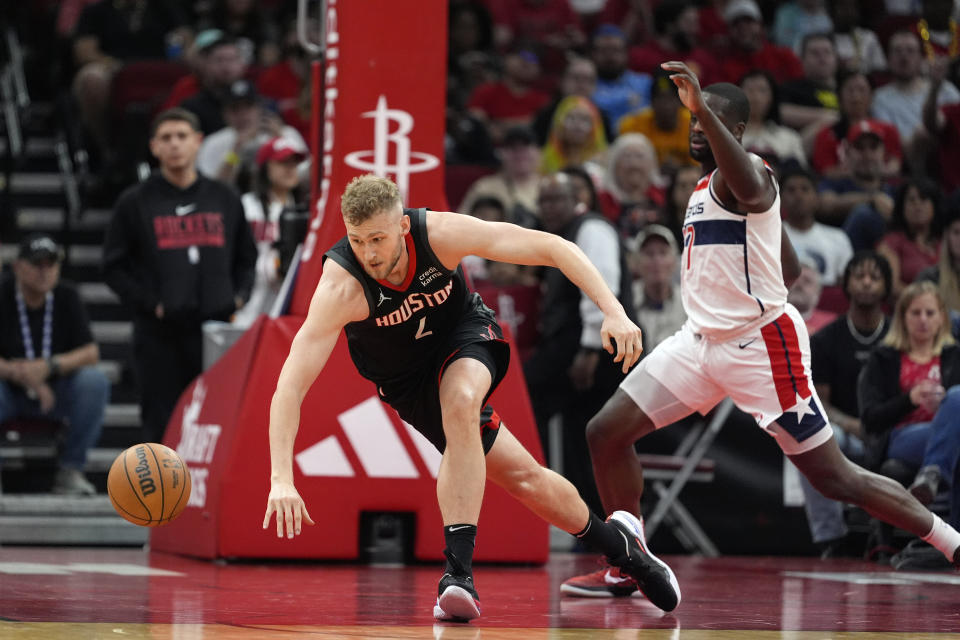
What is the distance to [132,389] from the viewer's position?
37.6 ft

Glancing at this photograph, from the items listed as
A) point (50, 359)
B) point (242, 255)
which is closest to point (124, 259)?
point (242, 255)

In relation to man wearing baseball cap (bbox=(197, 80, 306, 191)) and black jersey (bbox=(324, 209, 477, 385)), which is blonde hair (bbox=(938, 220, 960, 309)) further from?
black jersey (bbox=(324, 209, 477, 385))

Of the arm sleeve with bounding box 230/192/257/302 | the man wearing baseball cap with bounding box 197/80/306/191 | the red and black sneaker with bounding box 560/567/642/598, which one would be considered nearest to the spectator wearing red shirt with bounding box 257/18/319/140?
the man wearing baseball cap with bounding box 197/80/306/191

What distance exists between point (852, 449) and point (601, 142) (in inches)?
172

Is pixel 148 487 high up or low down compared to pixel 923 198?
down

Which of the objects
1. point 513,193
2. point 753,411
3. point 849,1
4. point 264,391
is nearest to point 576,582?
point 753,411

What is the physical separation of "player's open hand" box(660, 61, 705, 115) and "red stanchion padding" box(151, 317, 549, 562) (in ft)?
8.71

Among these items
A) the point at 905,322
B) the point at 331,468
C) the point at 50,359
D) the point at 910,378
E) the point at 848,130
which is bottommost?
the point at 331,468

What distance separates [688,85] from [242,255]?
173 inches

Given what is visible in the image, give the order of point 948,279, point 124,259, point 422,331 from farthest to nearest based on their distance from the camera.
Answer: point 948,279 < point 124,259 < point 422,331

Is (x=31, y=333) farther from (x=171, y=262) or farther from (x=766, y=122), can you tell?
(x=766, y=122)

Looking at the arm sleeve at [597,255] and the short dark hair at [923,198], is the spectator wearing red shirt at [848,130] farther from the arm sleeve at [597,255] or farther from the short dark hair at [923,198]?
the arm sleeve at [597,255]

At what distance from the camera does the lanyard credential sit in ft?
32.3

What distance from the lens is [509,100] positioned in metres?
13.9
